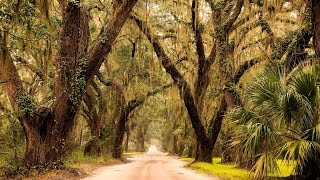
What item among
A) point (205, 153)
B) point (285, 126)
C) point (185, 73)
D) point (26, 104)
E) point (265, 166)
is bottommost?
point (265, 166)

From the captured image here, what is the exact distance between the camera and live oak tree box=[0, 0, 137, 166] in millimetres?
12375

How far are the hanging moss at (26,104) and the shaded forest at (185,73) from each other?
0.03m

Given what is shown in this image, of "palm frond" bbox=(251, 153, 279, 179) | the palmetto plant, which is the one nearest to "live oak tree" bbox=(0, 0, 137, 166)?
the palmetto plant

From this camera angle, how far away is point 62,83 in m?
13.2

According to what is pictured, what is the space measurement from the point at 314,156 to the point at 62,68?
7.93 metres

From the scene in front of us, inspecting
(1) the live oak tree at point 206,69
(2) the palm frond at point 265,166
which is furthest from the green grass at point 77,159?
(2) the palm frond at point 265,166

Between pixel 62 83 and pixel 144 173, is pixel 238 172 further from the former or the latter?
pixel 62 83

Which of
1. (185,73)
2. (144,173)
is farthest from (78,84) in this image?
(185,73)

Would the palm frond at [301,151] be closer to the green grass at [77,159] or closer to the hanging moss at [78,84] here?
the hanging moss at [78,84]

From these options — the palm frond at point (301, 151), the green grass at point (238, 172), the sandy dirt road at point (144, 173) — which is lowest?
the sandy dirt road at point (144, 173)

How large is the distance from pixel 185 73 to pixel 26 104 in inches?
486

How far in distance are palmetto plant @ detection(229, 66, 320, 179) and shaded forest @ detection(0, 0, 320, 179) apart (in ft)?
0.08

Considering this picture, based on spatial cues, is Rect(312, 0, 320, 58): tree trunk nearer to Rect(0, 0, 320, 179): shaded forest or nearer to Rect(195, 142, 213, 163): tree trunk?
Rect(0, 0, 320, 179): shaded forest

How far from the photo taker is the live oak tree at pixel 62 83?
12375 mm
